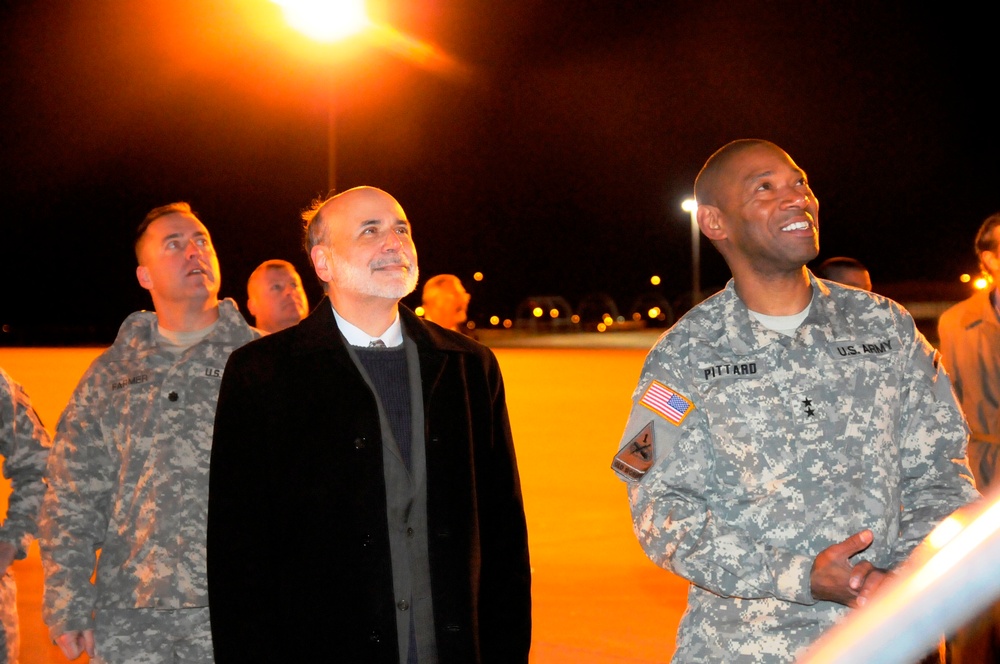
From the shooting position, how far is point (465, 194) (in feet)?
A: 195

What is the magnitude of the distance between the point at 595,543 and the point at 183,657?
5.30 meters

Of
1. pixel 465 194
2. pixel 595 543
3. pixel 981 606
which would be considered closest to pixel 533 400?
pixel 595 543

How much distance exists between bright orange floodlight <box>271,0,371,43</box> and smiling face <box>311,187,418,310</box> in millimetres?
5545

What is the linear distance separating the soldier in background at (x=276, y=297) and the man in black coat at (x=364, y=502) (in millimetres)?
3441

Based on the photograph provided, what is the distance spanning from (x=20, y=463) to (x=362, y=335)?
175cm

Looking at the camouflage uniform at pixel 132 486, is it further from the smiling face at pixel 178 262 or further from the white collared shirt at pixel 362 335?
the white collared shirt at pixel 362 335

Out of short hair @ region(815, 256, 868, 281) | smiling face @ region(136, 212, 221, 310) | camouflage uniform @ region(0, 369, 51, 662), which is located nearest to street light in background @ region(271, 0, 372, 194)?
short hair @ region(815, 256, 868, 281)

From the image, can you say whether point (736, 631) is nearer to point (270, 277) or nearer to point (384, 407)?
point (384, 407)

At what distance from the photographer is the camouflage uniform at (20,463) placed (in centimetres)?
424

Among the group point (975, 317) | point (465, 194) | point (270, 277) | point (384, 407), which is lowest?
point (384, 407)

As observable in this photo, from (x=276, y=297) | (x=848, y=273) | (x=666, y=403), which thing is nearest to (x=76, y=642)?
(x=666, y=403)

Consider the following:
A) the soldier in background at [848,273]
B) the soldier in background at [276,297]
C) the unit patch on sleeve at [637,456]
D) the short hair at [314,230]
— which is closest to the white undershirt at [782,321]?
the unit patch on sleeve at [637,456]

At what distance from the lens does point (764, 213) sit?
322 centimetres

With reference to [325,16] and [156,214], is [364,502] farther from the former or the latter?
[325,16]
